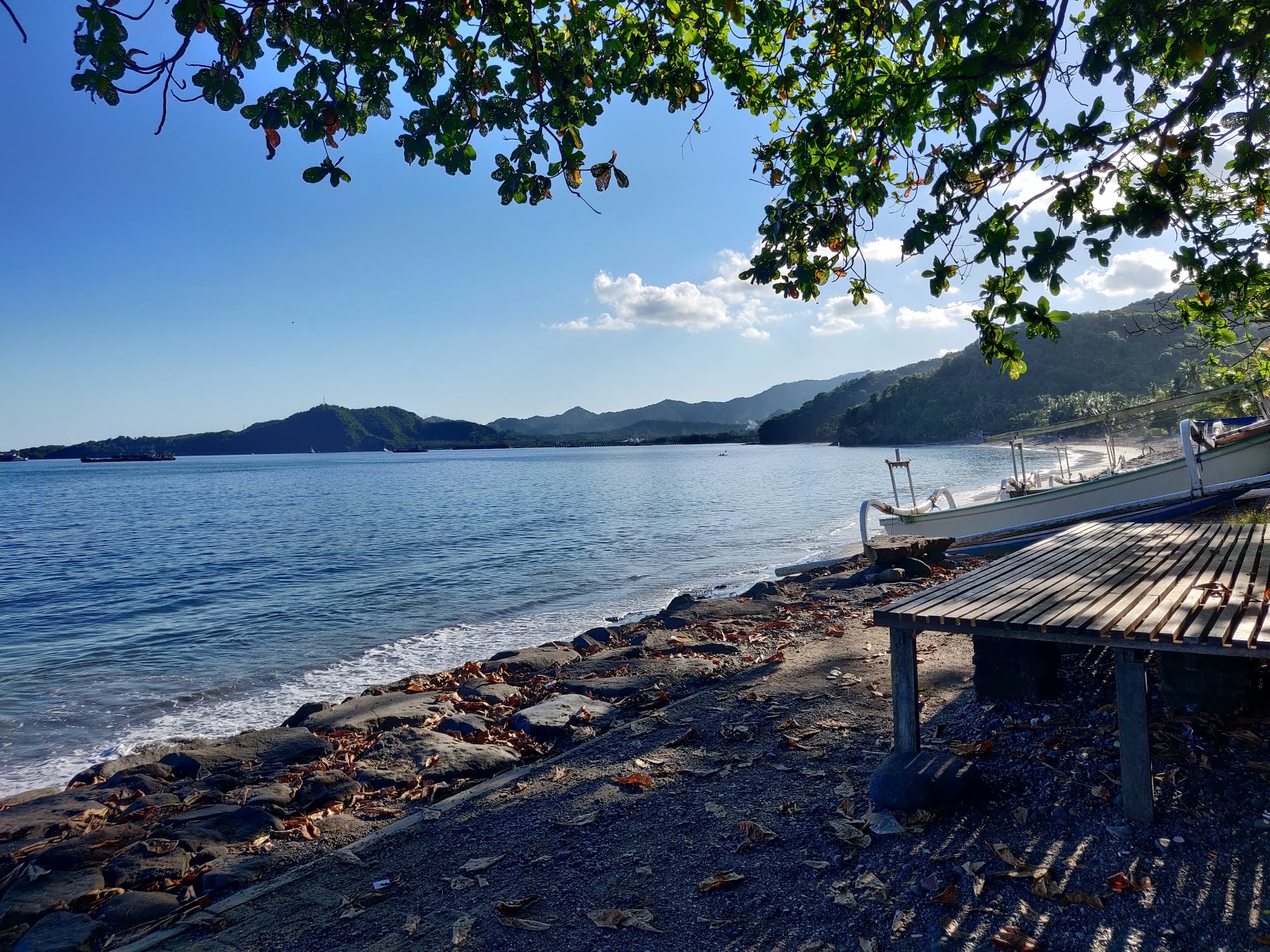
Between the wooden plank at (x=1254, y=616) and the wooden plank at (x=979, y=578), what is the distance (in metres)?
1.47

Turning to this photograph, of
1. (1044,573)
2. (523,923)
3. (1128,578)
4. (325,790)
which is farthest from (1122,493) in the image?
(523,923)

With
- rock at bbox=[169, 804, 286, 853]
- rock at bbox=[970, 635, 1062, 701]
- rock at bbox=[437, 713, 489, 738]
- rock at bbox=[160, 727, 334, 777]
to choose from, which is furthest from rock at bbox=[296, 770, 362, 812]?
rock at bbox=[970, 635, 1062, 701]

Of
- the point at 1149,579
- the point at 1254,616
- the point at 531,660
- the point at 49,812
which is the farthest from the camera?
the point at 531,660

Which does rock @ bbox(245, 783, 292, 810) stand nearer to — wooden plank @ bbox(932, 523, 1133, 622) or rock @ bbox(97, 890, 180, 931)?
rock @ bbox(97, 890, 180, 931)

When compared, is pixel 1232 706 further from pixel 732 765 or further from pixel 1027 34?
pixel 1027 34

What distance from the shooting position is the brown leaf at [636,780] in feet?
17.5

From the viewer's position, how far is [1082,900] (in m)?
3.31

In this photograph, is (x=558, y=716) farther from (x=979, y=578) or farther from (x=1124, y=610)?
(x=1124, y=610)

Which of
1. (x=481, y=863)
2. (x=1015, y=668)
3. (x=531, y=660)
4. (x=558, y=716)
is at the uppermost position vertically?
(x=1015, y=668)

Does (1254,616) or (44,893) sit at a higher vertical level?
(1254,616)

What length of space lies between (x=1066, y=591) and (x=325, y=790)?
6.05 meters

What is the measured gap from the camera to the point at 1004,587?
16.1ft

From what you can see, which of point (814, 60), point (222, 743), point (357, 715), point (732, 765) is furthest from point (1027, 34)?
point (222, 743)

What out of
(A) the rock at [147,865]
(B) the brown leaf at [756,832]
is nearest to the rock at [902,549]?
(B) the brown leaf at [756,832]
